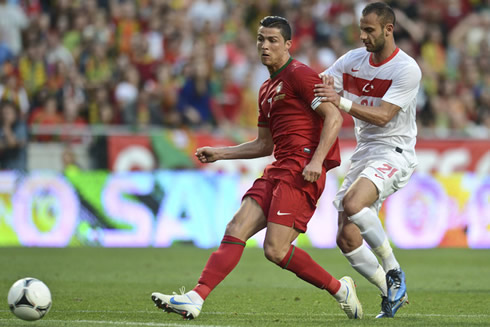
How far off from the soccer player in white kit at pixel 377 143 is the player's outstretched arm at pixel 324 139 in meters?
0.17

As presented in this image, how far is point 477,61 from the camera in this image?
62.8 ft

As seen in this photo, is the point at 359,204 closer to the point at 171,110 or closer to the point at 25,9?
the point at 171,110

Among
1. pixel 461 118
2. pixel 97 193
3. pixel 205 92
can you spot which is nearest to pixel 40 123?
pixel 97 193

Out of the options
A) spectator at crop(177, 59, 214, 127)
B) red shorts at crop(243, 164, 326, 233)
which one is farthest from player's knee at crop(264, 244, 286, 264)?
spectator at crop(177, 59, 214, 127)

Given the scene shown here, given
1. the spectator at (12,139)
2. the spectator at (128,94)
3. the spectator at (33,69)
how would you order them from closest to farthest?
1. the spectator at (12,139)
2. the spectator at (128,94)
3. the spectator at (33,69)

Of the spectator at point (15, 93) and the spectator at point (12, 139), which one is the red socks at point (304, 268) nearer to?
the spectator at point (12, 139)

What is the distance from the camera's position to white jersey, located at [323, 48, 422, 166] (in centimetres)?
752

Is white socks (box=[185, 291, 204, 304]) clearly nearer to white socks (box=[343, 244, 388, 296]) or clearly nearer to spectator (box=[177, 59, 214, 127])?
white socks (box=[343, 244, 388, 296])

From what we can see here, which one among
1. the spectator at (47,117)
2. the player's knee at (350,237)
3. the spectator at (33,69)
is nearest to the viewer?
the player's knee at (350,237)

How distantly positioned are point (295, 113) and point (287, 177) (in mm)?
513

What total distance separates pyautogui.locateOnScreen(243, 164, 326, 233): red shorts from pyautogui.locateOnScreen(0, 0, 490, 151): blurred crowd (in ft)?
28.6

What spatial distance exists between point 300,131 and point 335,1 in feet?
44.7

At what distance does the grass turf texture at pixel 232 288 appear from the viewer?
7.04m

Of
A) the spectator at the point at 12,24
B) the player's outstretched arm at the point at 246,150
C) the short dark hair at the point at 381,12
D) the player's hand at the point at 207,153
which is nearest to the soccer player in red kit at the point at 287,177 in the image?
the player's outstretched arm at the point at 246,150
